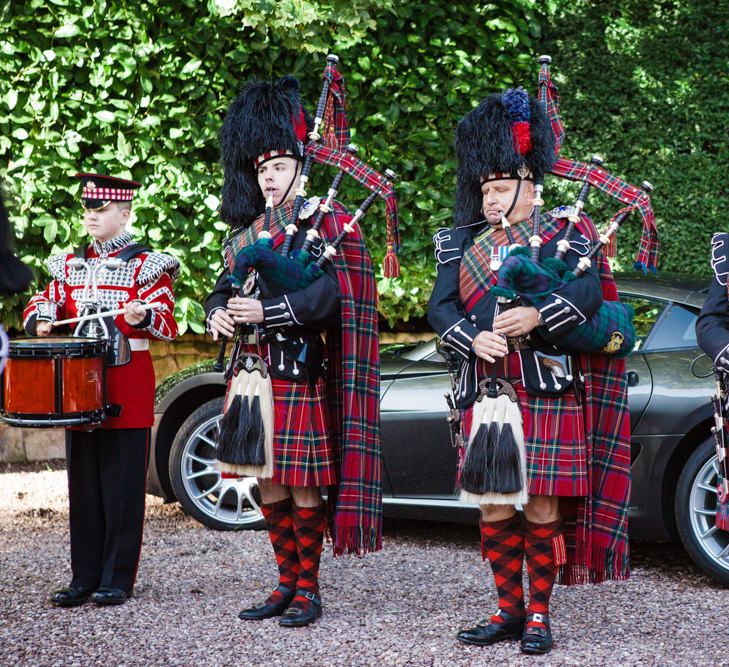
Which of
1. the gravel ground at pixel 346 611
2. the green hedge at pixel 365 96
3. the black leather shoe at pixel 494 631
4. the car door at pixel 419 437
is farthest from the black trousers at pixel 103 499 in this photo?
the green hedge at pixel 365 96

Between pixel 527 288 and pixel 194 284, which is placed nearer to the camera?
pixel 527 288

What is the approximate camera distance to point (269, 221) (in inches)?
175

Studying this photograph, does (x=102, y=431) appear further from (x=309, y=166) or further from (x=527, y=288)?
(x=527, y=288)

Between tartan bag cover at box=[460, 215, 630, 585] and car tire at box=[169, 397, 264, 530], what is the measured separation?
2396 millimetres

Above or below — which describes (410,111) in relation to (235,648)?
above

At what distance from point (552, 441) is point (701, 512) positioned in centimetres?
140

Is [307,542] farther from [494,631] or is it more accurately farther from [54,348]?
[54,348]

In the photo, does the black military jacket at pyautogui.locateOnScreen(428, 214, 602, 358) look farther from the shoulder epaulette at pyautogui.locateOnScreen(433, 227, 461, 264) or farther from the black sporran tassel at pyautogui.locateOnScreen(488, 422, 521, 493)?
the black sporran tassel at pyautogui.locateOnScreen(488, 422, 521, 493)

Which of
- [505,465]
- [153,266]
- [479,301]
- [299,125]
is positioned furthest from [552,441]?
[153,266]

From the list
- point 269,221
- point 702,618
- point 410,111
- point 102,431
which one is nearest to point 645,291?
point 702,618

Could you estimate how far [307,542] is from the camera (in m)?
4.41

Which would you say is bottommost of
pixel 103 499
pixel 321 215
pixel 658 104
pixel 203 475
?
pixel 203 475

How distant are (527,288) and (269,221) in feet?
3.63

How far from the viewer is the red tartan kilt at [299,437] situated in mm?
4320
